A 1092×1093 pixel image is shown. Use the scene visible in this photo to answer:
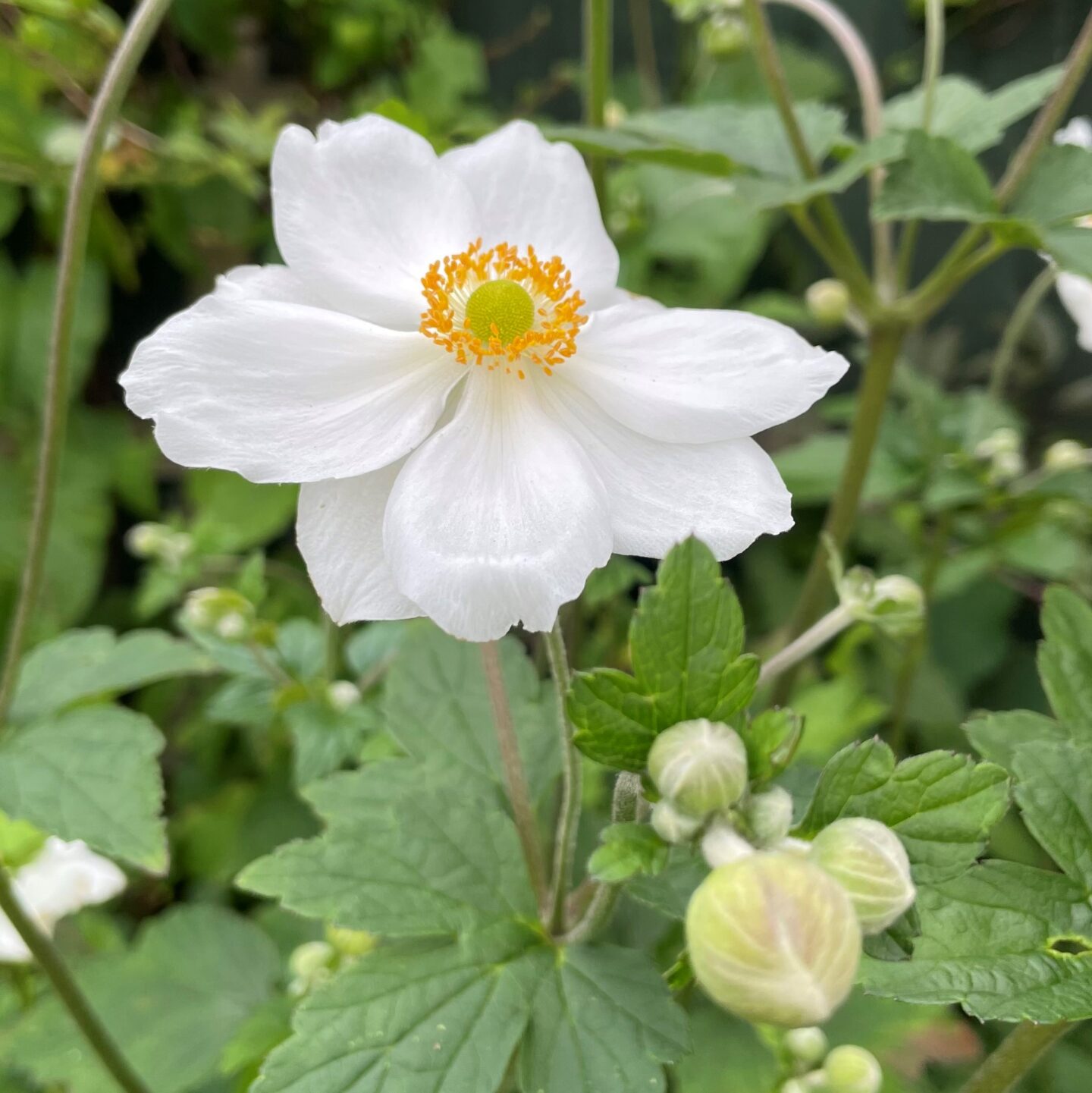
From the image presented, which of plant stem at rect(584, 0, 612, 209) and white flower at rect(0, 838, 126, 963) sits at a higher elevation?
plant stem at rect(584, 0, 612, 209)

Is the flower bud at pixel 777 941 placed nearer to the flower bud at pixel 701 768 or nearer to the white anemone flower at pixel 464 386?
the flower bud at pixel 701 768

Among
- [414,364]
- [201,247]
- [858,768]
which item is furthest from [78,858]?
[201,247]

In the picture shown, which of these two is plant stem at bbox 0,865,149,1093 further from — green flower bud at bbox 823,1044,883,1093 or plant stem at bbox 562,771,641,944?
green flower bud at bbox 823,1044,883,1093

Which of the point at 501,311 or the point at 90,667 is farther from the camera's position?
the point at 90,667

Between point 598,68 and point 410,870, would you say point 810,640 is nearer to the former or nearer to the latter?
point 410,870

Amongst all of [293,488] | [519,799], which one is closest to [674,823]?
[519,799]

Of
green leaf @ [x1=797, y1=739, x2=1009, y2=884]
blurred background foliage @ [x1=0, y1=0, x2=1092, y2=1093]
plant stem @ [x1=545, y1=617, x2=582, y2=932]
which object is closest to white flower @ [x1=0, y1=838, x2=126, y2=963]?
blurred background foliage @ [x1=0, y1=0, x2=1092, y2=1093]

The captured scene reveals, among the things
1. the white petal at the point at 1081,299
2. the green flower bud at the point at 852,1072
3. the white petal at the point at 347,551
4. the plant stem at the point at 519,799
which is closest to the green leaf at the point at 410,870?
the plant stem at the point at 519,799
